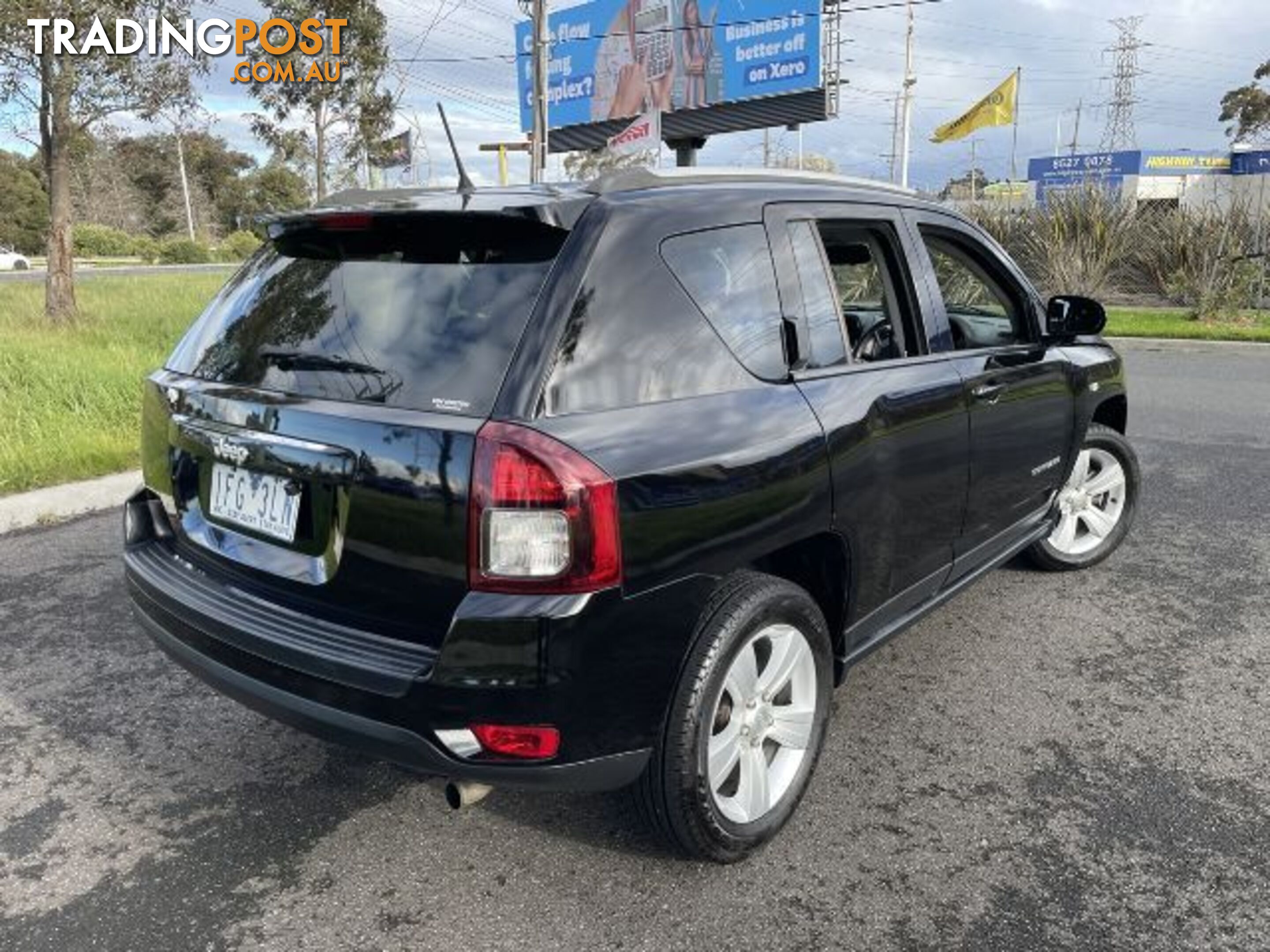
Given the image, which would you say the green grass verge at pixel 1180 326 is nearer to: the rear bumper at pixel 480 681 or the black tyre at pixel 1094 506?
the black tyre at pixel 1094 506

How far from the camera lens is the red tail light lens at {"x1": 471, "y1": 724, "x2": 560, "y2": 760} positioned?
2.08 metres

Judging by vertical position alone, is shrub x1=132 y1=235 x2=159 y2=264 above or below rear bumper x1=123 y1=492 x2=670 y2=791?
above

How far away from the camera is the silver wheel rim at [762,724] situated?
2471 millimetres

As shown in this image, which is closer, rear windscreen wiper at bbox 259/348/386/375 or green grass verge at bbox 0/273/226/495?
rear windscreen wiper at bbox 259/348/386/375

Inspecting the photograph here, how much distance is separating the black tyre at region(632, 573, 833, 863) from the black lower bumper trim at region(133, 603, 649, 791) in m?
0.13

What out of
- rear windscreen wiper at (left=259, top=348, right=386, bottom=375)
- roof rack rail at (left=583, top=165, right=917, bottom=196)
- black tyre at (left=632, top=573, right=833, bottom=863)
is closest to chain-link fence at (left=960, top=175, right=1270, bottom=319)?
roof rack rail at (left=583, top=165, right=917, bottom=196)

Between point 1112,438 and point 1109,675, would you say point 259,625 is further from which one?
point 1112,438

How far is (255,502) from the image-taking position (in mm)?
2445

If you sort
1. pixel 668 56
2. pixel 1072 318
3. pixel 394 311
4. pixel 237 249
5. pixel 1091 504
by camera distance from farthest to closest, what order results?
pixel 237 249 < pixel 668 56 < pixel 1091 504 < pixel 1072 318 < pixel 394 311

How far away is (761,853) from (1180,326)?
1554cm

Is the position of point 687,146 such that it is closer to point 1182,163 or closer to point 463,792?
point 463,792

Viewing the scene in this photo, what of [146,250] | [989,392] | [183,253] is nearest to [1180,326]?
[989,392]

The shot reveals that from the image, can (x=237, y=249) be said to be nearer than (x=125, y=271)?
No

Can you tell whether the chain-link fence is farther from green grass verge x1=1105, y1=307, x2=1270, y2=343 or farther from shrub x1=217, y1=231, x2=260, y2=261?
shrub x1=217, y1=231, x2=260, y2=261
